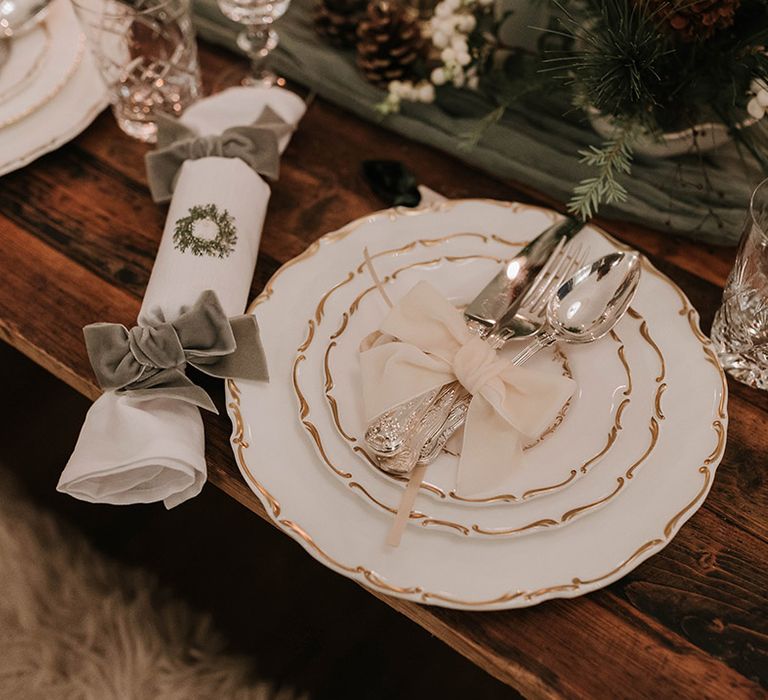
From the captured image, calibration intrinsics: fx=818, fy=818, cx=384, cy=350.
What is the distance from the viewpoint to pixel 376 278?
0.61 m

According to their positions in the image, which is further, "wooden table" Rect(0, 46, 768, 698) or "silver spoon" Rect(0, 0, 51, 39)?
"silver spoon" Rect(0, 0, 51, 39)

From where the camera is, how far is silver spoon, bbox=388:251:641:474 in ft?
1.90

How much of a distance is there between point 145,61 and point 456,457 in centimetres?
54

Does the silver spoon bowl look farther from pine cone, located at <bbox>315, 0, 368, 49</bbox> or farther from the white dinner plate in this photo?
pine cone, located at <bbox>315, 0, 368, 49</bbox>

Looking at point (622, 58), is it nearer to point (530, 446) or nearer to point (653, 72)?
point (653, 72)

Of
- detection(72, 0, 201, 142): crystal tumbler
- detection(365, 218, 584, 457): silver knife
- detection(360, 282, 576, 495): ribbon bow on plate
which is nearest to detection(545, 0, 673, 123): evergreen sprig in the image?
detection(365, 218, 584, 457): silver knife

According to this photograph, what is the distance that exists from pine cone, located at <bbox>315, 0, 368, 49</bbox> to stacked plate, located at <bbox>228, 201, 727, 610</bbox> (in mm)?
296

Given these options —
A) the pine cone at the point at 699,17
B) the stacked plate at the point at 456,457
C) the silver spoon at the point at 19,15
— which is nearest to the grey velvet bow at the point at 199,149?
the stacked plate at the point at 456,457

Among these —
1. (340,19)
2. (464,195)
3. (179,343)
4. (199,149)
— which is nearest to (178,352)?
(179,343)

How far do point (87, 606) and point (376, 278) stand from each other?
1.55 ft

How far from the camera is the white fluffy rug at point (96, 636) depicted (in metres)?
0.77

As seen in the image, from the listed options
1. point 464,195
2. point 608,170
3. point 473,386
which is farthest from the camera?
point 464,195

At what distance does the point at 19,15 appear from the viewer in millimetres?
809

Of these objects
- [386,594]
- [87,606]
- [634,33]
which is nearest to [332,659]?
[87,606]
